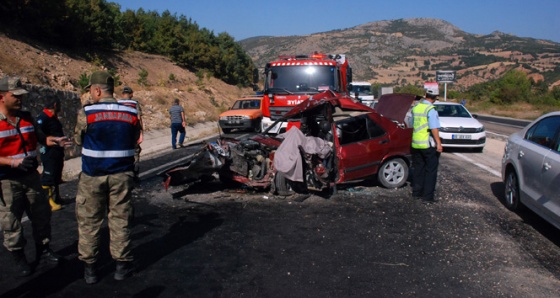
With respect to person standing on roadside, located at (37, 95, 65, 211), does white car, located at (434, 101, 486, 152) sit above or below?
below

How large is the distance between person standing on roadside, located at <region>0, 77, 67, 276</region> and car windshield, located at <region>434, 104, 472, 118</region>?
12.9m

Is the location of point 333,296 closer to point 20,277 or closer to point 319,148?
point 20,277

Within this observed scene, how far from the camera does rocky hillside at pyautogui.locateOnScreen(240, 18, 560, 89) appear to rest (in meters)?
113

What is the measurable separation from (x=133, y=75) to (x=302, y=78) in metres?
21.6

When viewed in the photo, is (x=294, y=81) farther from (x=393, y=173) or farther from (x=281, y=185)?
(x=281, y=185)

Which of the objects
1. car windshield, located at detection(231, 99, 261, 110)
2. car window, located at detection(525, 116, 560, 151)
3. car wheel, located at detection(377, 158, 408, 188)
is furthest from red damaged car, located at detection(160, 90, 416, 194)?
car windshield, located at detection(231, 99, 261, 110)

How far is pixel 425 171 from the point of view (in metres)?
7.58

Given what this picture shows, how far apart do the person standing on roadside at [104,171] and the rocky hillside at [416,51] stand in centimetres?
10192

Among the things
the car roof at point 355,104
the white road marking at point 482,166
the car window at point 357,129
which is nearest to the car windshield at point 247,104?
the white road marking at point 482,166

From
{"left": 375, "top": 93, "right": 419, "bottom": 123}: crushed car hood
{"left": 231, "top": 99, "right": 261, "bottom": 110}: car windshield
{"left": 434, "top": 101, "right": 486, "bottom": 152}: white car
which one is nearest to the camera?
{"left": 375, "top": 93, "right": 419, "bottom": 123}: crushed car hood

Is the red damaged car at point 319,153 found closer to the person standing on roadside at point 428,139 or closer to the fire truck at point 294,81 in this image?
the person standing on roadside at point 428,139

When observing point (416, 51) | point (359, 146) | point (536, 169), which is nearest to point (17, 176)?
point (359, 146)

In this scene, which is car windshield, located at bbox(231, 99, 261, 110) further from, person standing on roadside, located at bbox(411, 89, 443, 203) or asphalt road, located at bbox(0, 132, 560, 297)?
person standing on roadside, located at bbox(411, 89, 443, 203)

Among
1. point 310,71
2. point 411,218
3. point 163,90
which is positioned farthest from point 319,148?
point 163,90
